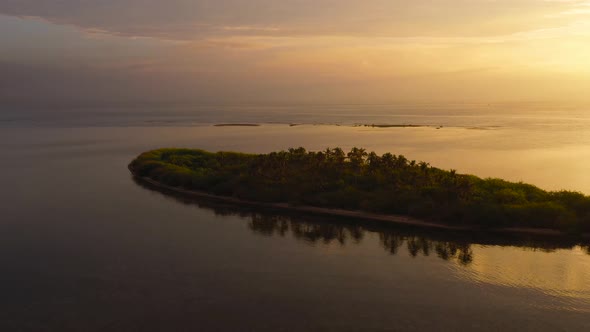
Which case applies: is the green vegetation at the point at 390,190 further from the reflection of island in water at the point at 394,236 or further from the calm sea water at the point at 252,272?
the calm sea water at the point at 252,272

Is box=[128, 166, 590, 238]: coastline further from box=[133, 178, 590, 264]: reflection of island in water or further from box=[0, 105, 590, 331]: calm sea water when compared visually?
box=[0, 105, 590, 331]: calm sea water

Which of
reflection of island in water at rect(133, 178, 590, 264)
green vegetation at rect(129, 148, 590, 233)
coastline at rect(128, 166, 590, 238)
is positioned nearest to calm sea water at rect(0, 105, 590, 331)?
reflection of island in water at rect(133, 178, 590, 264)

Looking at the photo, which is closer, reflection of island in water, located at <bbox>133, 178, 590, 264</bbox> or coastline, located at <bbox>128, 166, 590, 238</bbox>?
reflection of island in water, located at <bbox>133, 178, 590, 264</bbox>

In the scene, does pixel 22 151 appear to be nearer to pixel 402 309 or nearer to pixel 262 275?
pixel 262 275

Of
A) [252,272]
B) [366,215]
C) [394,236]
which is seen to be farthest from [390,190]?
[252,272]

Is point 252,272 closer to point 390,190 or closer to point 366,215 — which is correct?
point 366,215

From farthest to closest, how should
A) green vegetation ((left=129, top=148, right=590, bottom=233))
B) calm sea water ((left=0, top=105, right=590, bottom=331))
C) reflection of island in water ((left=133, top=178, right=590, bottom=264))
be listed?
1. green vegetation ((left=129, top=148, right=590, bottom=233))
2. reflection of island in water ((left=133, top=178, right=590, bottom=264))
3. calm sea water ((left=0, top=105, right=590, bottom=331))
